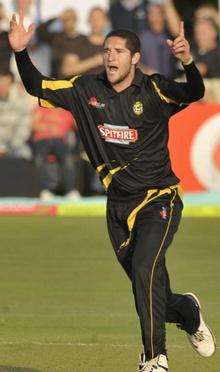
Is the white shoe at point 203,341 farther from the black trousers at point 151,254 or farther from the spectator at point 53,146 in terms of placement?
the spectator at point 53,146

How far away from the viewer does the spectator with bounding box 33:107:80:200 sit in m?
18.6

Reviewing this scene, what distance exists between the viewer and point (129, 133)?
299 inches

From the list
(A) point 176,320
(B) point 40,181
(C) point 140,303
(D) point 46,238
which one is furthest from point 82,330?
(B) point 40,181

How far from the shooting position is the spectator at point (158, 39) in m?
19.2

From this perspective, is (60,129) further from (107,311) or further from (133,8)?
(107,311)

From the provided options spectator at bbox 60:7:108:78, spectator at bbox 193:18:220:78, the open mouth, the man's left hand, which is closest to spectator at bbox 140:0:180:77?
spectator at bbox 193:18:220:78

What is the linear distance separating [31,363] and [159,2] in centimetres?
1208

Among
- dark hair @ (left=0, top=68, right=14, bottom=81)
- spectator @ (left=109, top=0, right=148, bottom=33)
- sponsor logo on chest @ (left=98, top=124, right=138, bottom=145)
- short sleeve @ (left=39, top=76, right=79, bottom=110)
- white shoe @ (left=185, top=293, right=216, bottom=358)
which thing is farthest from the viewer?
spectator @ (left=109, top=0, right=148, bottom=33)

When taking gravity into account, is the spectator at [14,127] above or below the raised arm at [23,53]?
below

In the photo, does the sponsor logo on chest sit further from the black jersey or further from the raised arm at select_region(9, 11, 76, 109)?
the raised arm at select_region(9, 11, 76, 109)

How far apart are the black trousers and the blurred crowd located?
10.6 metres

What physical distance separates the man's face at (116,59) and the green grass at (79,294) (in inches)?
73.0

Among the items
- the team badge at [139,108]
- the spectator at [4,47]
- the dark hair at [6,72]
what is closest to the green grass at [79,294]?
the team badge at [139,108]

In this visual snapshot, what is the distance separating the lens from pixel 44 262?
13422mm
